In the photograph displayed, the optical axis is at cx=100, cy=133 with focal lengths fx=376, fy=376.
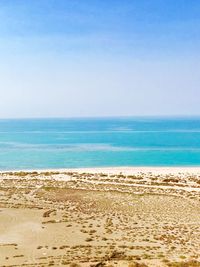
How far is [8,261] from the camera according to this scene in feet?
72.9

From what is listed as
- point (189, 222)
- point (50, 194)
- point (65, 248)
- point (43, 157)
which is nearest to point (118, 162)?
point (43, 157)

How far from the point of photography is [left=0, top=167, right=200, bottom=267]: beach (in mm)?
22984

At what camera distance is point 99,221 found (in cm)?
3078

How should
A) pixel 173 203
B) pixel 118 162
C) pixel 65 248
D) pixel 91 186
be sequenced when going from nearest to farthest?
1. pixel 65 248
2. pixel 173 203
3. pixel 91 186
4. pixel 118 162

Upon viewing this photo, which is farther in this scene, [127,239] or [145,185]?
[145,185]

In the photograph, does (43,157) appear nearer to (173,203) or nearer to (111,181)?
(111,181)

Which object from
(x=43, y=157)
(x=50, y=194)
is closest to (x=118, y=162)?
(x=43, y=157)

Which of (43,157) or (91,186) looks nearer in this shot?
(91,186)

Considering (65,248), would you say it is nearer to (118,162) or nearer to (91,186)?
(91,186)

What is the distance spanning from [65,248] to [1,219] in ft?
31.0

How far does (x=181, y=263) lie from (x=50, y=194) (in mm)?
22508

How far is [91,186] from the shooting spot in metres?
45.6

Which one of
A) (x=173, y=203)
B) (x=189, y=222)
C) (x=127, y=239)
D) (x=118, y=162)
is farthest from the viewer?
(x=118, y=162)

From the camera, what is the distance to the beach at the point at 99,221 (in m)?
23.0
